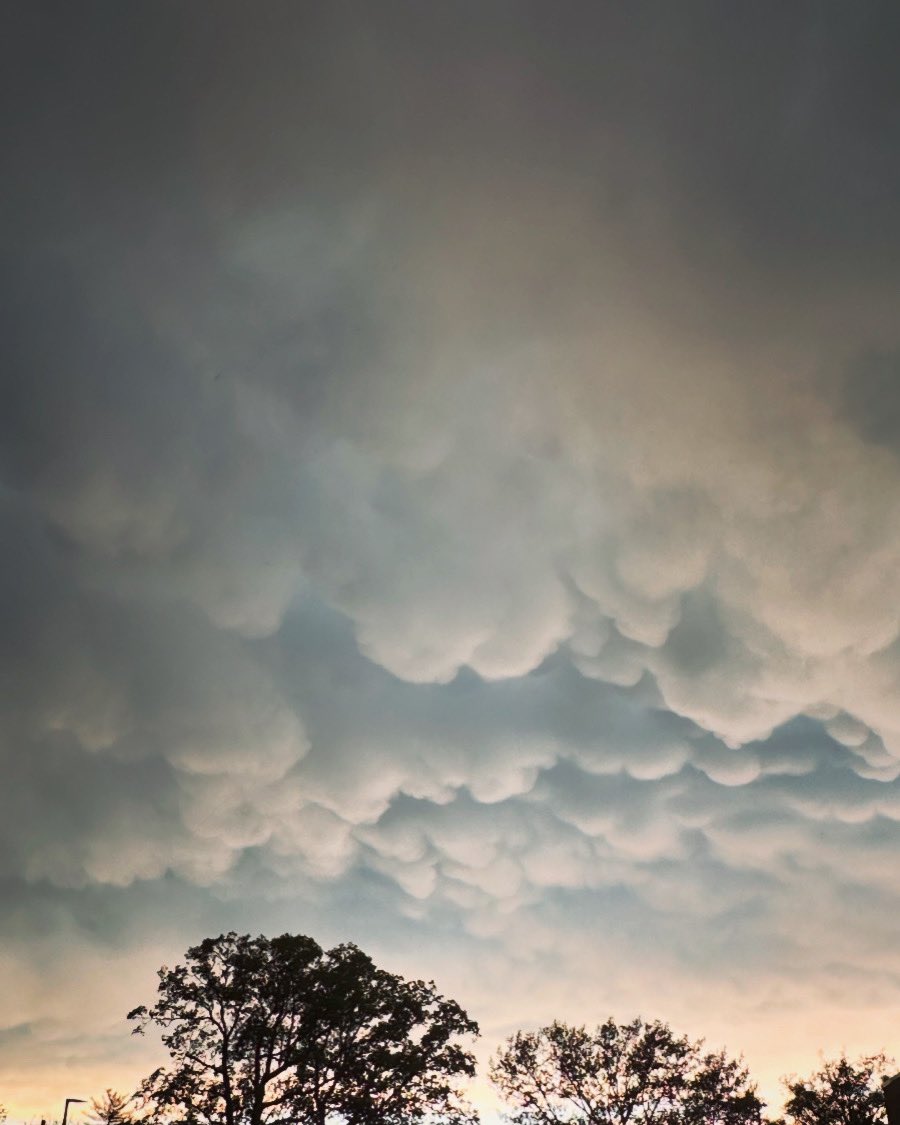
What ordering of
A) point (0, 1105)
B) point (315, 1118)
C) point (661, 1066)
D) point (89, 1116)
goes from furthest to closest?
point (0, 1105) < point (89, 1116) < point (661, 1066) < point (315, 1118)

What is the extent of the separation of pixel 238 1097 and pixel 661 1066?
79.5ft

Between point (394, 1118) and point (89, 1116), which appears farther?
→ point (89, 1116)

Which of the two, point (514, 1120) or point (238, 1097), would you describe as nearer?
point (238, 1097)

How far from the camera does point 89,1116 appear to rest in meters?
64.3

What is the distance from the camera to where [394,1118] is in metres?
33.9

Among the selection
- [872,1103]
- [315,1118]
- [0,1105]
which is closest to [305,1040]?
[315,1118]

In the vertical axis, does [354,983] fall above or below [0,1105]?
above

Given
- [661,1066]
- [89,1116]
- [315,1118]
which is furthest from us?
[89,1116]

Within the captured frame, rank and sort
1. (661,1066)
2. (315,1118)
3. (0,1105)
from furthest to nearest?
(0,1105) < (661,1066) < (315,1118)

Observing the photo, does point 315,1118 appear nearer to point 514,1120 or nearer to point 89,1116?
point 514,1120

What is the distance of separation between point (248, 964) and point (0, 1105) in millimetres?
55422

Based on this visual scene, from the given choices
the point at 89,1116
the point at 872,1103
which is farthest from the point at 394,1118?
the point at 89,1116

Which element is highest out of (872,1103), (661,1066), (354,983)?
(354,983)

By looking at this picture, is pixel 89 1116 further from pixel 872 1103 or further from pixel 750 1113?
pixel 872 1103
